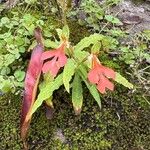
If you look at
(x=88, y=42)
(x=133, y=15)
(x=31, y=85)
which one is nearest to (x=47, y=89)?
(x=31, y=85)

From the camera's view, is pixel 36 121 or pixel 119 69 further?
pixel 119 69

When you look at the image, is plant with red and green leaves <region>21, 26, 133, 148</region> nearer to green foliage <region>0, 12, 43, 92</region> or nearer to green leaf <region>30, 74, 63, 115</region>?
green leaf <region>30, 74, 63, 115</region>

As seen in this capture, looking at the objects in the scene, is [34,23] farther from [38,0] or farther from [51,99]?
[51,99]

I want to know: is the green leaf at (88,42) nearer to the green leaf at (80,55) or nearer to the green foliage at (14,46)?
the green leaf at (80,55)

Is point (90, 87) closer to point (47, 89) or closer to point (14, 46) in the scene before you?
point (47, 89)

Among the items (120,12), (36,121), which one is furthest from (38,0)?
(36,121)
